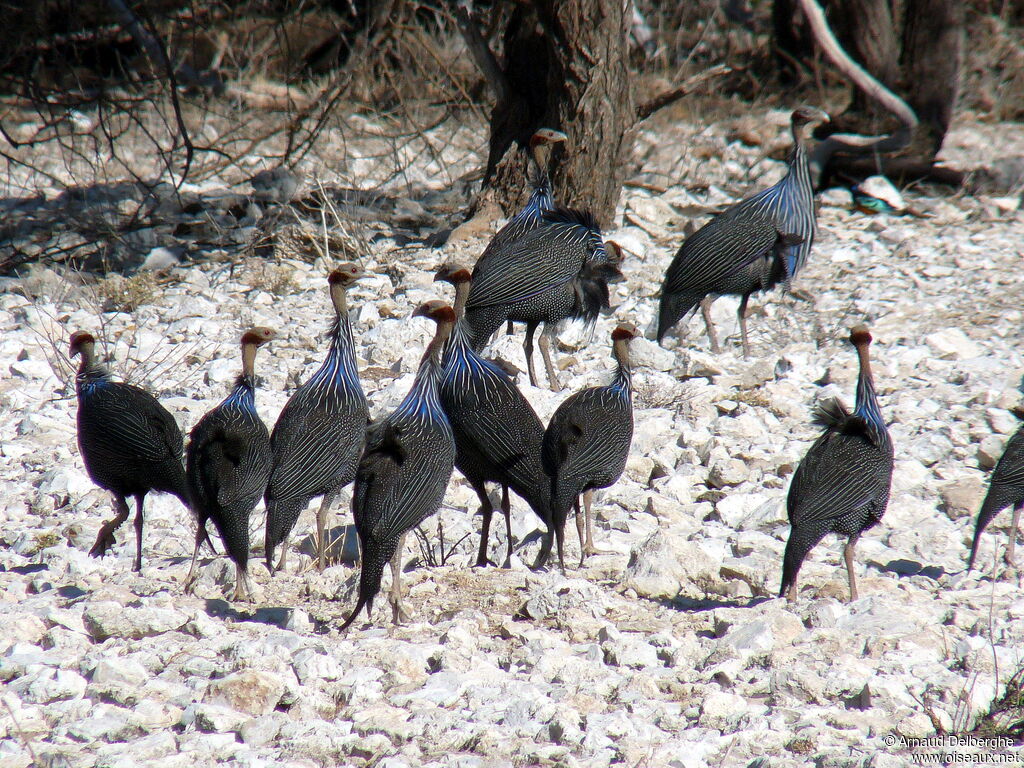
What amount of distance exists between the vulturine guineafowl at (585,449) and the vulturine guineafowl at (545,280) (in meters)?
1.25

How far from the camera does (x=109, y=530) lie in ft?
15.5

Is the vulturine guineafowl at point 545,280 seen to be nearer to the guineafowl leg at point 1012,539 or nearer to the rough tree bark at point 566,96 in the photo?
the rough tree bark at point 566,96

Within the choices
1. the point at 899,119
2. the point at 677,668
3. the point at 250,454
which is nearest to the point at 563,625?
→ the point at 677,668

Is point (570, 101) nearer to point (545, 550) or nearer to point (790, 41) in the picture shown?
point (545, 550)

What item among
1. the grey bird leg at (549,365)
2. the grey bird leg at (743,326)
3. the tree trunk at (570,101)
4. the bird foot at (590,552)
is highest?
the tree trunk at (570,101)

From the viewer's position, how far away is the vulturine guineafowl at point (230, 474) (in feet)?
14.0

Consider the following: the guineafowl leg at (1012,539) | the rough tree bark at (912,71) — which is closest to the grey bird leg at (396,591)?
the guineafowl leg at (1012,539)

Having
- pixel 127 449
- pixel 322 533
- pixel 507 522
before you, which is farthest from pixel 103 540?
pixel 507 522

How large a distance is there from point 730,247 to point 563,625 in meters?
3.49

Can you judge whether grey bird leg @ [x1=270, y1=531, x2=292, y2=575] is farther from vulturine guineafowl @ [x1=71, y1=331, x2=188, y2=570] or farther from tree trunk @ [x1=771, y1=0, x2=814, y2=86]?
tree trunk @ [x1=771, y1=0, x2=814, y2=86]

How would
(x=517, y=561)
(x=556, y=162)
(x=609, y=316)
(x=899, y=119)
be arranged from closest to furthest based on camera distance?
(x=517, y=561) → (x=609, y=316) → (x=556, y=162) → (x=899, y=119)

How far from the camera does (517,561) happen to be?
488cm

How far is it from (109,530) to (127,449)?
0.36m

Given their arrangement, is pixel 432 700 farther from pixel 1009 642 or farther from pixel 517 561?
pixel 1009 642
